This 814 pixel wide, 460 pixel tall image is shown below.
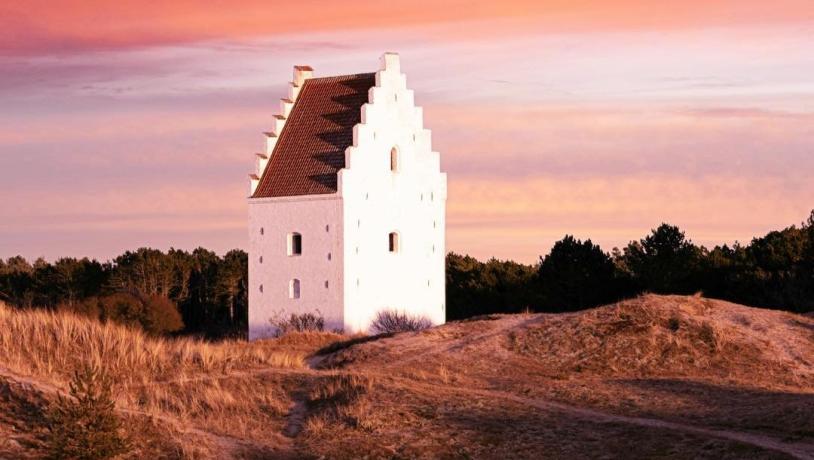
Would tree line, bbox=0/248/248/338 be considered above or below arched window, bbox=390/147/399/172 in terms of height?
below

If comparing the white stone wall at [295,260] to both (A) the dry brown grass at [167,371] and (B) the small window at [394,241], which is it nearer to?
(B) the small window at [394,241]

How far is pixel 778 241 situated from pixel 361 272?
62.1 feet

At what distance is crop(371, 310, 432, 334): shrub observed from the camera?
52375mm

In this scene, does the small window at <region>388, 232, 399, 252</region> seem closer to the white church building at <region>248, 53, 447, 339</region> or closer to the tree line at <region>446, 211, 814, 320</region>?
the white church building at <region>248, 53, 447, 339</region>

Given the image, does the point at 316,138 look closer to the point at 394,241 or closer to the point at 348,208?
the point at 348,208

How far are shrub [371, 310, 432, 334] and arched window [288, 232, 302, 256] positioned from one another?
15.2 ft

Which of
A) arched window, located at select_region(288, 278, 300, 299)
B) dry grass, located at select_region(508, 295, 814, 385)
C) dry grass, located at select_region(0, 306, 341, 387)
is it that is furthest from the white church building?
dry grass, located at select_region(0, 306, 341, 387)

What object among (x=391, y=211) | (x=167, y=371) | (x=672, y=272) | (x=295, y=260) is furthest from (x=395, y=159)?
(x=167, y=371)

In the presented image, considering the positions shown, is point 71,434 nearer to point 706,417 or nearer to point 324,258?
point 706,417

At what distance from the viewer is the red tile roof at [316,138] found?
173ft

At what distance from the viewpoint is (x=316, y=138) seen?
5403 centimetres

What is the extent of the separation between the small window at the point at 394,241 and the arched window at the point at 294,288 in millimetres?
4444

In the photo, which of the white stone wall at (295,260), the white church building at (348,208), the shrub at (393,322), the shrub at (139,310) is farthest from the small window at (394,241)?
the shrub at (139,310)

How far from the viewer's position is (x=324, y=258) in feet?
171
